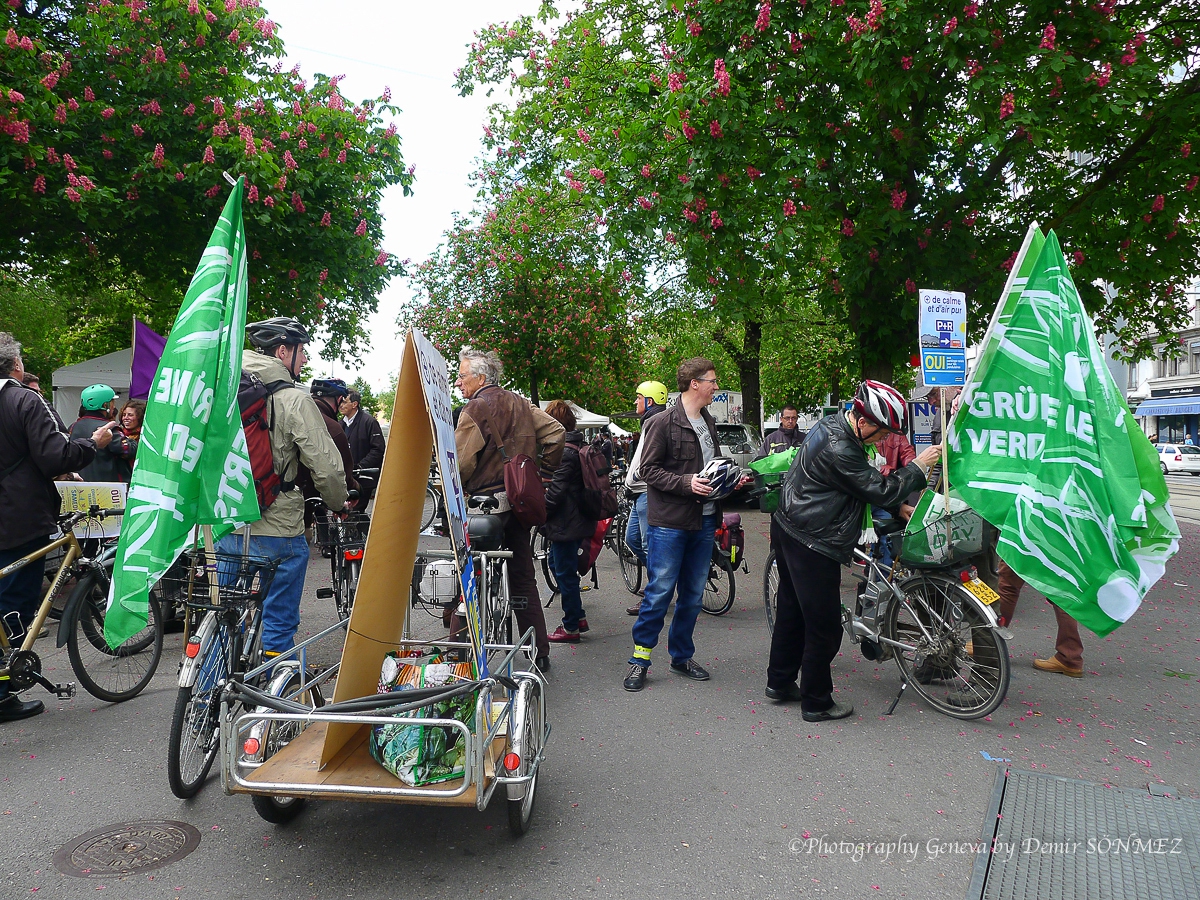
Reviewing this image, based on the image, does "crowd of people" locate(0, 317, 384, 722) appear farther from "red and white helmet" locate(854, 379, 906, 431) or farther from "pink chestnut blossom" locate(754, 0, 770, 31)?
"pink chestnut blossom" locate(754, 0, 770, 31)

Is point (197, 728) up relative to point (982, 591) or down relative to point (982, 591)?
down

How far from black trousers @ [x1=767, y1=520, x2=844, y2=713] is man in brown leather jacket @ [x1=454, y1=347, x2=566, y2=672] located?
1521mm

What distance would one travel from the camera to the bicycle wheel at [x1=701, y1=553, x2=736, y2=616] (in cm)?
726

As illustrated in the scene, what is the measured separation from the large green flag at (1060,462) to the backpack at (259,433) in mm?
3637

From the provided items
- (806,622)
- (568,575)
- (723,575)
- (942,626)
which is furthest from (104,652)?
(942,626)

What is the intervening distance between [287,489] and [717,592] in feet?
13.6

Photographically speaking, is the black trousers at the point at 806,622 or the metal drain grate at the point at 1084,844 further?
the black trousers at the point at 806,622

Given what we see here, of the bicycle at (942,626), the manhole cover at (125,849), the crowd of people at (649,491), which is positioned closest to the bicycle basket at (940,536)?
the bicycle at (942,626)

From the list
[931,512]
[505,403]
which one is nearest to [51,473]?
[505,403]

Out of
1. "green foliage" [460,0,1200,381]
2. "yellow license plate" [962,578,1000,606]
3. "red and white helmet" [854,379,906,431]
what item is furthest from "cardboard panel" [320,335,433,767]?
"green foliage" [460,0,1200,381]

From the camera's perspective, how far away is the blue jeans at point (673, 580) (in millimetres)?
5168

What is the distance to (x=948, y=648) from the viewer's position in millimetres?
4668

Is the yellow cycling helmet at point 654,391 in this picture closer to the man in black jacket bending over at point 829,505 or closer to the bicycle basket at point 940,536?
the man in black jacket bending over at point 829,505

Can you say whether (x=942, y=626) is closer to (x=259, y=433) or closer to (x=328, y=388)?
(x=259, y=433)
